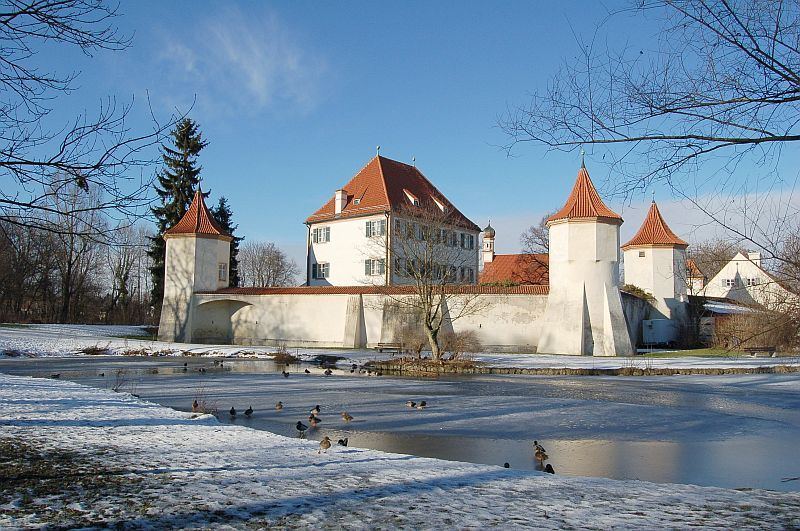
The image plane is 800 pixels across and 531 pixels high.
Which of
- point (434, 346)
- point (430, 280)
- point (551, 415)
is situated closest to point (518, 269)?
point (430, 280)

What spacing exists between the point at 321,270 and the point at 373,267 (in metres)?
5.18

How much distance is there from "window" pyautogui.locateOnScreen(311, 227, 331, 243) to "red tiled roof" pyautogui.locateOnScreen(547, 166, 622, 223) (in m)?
18.7

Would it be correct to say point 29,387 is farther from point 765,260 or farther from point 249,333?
point 249,333

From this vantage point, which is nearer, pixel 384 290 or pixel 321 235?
pixel 384 290

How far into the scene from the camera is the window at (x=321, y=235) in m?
46.3

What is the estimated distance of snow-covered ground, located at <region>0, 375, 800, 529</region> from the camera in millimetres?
4738

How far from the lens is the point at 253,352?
30.8 metres

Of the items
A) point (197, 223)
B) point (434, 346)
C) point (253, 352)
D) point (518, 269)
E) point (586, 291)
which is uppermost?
point (197, 223)

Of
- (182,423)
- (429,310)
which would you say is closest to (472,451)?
(182,423)

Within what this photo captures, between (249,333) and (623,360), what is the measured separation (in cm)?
2103

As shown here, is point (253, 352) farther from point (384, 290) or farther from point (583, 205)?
point (583, 205)

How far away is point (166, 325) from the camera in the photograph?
1522 inches

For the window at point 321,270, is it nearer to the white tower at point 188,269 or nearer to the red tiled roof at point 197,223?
the white tower at point 188,269

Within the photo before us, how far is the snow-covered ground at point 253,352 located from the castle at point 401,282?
187 centimetres
